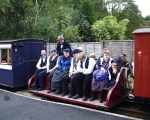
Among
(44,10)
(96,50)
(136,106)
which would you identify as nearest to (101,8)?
(44,10)

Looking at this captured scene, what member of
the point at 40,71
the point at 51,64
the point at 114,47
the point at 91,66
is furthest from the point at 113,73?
the point at 114,47

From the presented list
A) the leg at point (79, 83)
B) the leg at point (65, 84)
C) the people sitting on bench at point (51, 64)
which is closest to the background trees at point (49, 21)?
the people sitting on bench at point (51, 64)

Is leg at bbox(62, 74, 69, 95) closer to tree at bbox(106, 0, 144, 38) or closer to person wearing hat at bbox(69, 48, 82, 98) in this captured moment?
person wearing hat at bbox(69, 48, 82, 98)

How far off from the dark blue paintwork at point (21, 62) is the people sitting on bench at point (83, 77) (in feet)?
11.7

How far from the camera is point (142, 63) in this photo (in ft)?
30.1

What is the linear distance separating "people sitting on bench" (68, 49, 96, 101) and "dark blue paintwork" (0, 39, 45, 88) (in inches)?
141

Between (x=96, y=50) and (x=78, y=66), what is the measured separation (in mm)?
8315

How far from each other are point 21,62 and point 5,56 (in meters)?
0.95

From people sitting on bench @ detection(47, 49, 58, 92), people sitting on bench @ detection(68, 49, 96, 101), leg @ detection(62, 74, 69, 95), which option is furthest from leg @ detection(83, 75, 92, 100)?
people sitting on bench @ detection(47, 49, 58, 92)

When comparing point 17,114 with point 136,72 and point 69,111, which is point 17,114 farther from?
point 136,72

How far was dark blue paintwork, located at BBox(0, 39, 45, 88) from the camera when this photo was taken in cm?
1421

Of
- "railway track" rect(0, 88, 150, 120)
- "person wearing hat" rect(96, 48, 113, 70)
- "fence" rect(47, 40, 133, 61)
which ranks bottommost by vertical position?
"railway track" rect(0, 88, 150, 120)

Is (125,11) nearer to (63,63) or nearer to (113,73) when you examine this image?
(63,63)

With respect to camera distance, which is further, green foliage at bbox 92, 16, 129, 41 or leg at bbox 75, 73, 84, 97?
green foliage at bbox 92, 16, 129, 41
